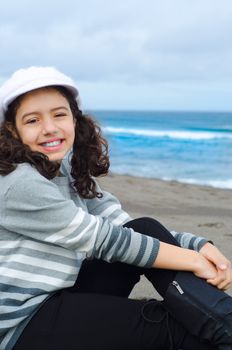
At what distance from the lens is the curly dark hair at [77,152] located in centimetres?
231

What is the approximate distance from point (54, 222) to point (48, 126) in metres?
0.41

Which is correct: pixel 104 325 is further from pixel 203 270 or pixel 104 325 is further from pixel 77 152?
pixel 77 152

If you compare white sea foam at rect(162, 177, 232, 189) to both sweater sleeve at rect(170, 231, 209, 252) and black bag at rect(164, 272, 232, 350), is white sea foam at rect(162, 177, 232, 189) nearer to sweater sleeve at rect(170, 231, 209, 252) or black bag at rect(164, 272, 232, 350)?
sweater sleeve at rect(170, 231, 209, 252)

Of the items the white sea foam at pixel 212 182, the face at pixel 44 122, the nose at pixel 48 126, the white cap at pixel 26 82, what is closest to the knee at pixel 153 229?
the face at pixel 44 122

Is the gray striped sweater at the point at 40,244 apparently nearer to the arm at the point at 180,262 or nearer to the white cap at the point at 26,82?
the arm at the point at 180,262

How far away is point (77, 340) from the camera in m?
2.28

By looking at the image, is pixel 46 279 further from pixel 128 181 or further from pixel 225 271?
pixel 128 181

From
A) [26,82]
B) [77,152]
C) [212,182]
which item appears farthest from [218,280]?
[212,182]

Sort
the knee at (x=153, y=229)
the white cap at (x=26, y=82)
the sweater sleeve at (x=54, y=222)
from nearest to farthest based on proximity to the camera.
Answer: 1. the sweater sleeve at (x=54, y=222)
2. the white cap at (x=26, y=82)
3. the knee at (x=153, y=229)

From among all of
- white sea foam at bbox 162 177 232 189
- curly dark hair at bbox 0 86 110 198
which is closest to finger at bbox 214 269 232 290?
curly dark hair at bbox 0 86 110 198

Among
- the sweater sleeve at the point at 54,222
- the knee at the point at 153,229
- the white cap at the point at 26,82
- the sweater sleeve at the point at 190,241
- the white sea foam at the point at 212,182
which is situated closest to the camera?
the sweater sleeve at the point at 54,222

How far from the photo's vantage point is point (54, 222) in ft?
7.23

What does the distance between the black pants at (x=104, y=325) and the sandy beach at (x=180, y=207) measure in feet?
4.16

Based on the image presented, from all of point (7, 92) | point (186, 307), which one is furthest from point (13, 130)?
Answer: point (186, 307)
